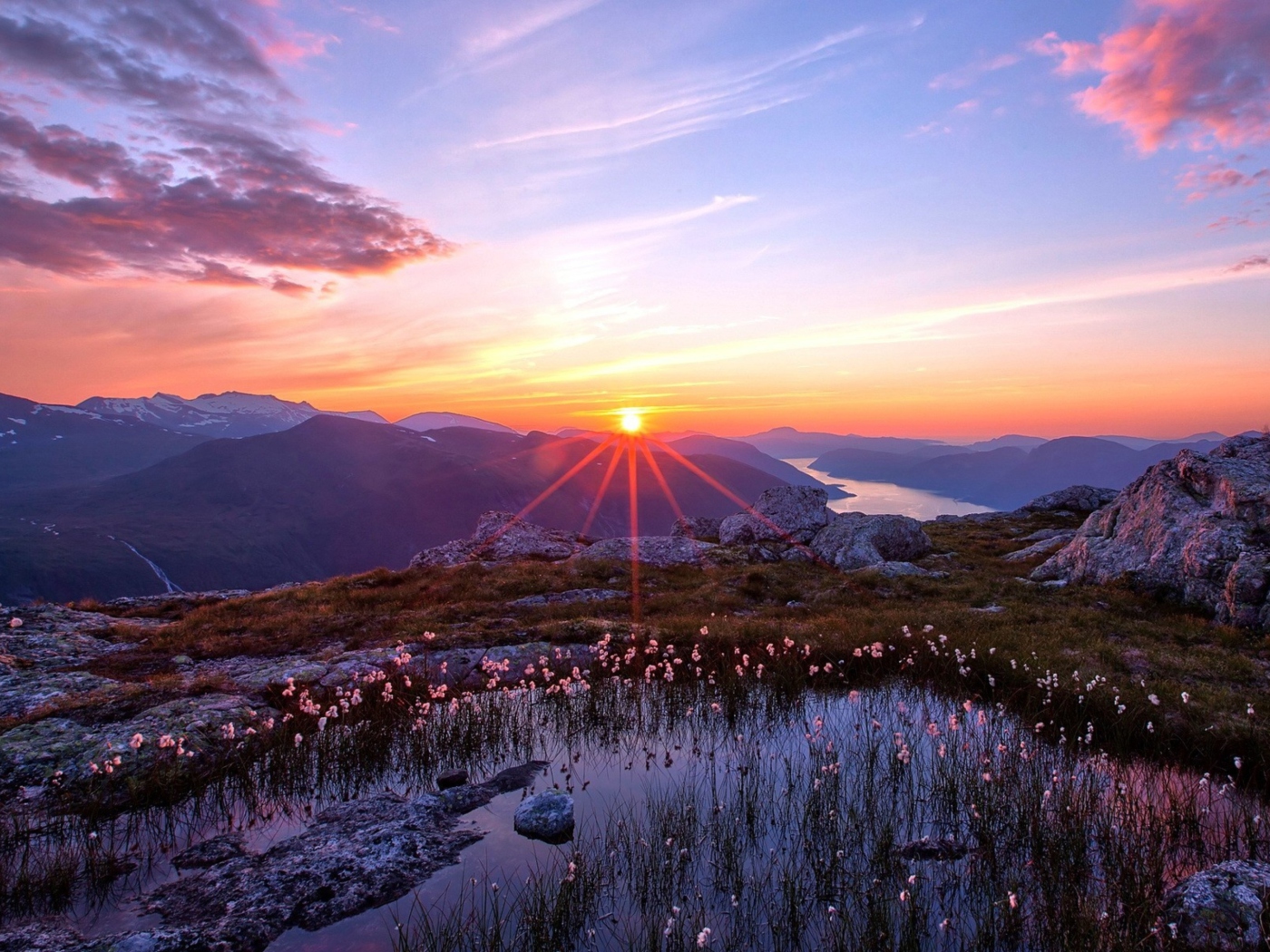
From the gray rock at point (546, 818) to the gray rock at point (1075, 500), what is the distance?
4914cm

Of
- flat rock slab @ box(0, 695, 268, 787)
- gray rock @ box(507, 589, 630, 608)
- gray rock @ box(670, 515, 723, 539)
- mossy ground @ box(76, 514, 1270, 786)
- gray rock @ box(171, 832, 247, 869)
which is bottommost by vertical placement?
gray rock @ box(670, 515, 723, 539)

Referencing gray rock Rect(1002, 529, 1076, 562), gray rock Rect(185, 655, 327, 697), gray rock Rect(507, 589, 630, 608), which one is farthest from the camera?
gray rock Rect(1002, 529, 1076, 562)

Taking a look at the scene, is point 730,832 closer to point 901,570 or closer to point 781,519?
point 901,570

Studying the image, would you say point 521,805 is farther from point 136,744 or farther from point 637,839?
point 136,744

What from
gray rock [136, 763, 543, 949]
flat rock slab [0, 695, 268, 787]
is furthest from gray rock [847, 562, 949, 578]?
flat rock slab [0, 695, 268, 787]

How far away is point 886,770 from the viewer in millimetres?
10906

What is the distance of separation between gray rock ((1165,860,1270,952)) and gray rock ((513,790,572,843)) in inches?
274

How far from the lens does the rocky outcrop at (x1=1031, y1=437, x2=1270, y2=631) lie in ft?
59.8

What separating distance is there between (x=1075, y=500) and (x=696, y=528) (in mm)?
29910

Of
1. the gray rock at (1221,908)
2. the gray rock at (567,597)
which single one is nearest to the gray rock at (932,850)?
the gray rock at (1221,908)

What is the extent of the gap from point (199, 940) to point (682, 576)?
80.8ft

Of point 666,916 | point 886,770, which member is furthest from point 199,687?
point 886,770

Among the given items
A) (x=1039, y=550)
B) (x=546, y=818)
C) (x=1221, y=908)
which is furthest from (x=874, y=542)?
(x=546, y=818)

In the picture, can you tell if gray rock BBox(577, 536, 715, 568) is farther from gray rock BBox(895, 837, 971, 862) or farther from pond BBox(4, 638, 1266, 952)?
gray rock BBox(895, 837, 971, 862)
